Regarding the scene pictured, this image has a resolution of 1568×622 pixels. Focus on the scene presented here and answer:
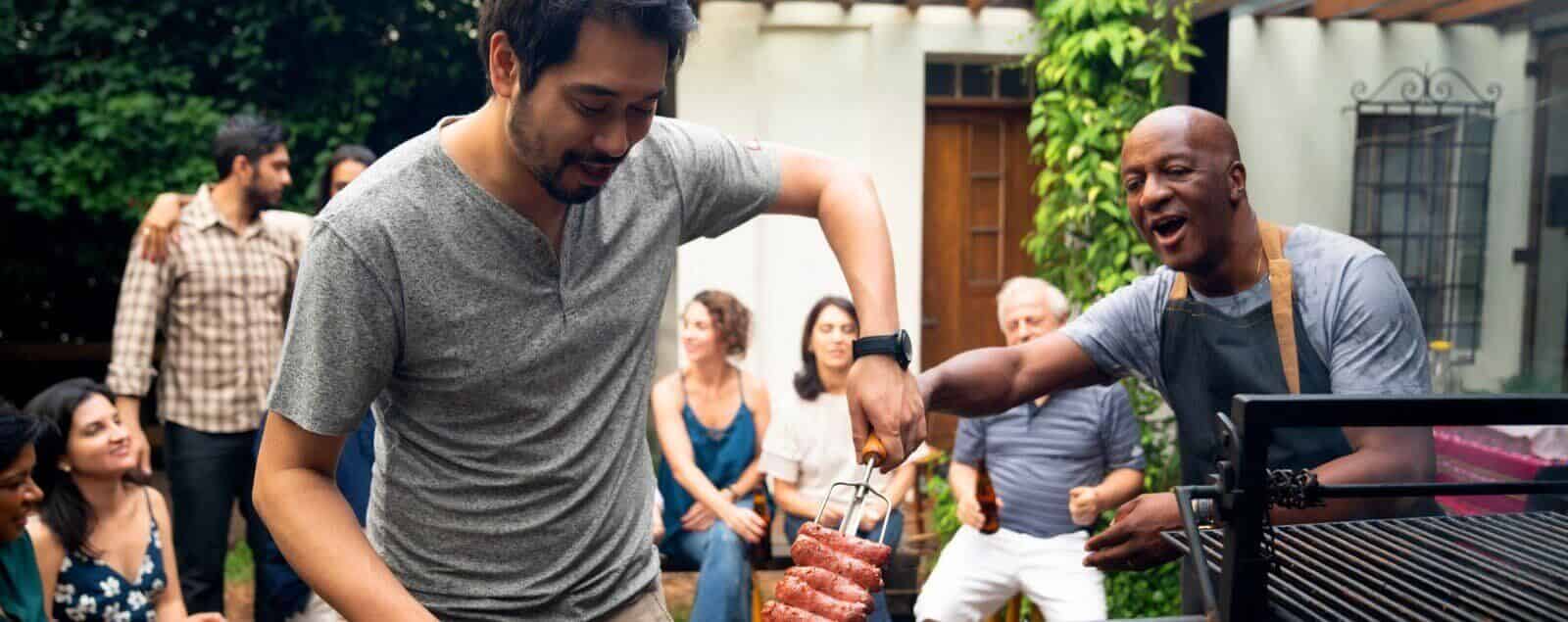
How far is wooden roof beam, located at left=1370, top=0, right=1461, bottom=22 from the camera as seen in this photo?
19.1 feet

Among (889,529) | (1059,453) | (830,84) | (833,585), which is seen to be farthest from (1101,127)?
(833,585)

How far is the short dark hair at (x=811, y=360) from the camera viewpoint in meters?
5.32

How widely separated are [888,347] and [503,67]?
2.74 ft

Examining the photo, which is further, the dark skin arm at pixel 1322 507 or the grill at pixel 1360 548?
the dark skin arm at pixel 1322 507

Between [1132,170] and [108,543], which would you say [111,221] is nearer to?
[108,543]

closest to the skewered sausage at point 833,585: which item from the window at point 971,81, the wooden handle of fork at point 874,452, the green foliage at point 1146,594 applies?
the wooden handle of fork at point 874,452

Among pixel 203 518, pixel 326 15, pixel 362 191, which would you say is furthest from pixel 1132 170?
pixel 326 15

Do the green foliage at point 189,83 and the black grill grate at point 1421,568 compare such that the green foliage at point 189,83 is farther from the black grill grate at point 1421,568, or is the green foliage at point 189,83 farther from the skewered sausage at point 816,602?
the black grill grate at point 1421,568

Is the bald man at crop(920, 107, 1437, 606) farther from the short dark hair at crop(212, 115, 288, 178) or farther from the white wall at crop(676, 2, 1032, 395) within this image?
the white wall at crop(676, 2, 1032, 395)

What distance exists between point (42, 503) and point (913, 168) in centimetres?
496

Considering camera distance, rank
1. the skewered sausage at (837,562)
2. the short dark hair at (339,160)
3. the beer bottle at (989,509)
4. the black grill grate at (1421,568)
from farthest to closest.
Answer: the short dark hair at (339,160), the beer bottle at (989,509), the skewered sausage at (837,562), the black grill grate at (1421,568)

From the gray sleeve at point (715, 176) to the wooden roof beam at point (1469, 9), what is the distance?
15.2ft

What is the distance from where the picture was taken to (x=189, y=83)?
831 centimetres

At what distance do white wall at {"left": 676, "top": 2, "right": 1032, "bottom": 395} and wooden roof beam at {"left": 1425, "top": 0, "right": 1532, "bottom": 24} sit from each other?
227 cm
